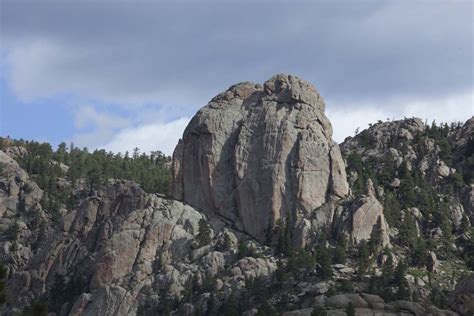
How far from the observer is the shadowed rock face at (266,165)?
18812 cm

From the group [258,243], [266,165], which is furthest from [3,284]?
[266,165]

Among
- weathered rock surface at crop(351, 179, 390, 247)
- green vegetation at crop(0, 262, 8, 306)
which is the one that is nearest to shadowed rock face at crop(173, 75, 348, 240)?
weathered rock surface at crop(351, 179, 390, 247)

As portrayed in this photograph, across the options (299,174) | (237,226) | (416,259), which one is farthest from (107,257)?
(416,259)

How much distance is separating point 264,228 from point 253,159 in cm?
1304

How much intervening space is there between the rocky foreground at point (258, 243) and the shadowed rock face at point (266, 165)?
8.4 inches

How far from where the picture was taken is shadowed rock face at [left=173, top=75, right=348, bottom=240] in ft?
617

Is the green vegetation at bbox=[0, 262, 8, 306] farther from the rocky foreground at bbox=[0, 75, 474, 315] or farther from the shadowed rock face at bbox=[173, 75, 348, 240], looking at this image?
the shadowed rock face at bbox=[173, 75, 348, 240]

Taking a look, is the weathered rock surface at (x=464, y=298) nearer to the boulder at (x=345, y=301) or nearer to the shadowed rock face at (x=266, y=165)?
the boulder at (x=345, y=301)

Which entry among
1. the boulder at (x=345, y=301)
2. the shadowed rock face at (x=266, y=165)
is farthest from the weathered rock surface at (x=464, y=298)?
the shadowed rock face at (x=266, y=165)

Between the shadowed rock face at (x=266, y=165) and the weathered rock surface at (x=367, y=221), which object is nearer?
the weathered rock surface at (x=367, y=221)

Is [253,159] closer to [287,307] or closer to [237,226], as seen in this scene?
[237,226]

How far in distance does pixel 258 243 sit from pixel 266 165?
45.5 feet

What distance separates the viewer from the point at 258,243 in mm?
185500

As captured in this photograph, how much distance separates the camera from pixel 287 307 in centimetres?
16038
